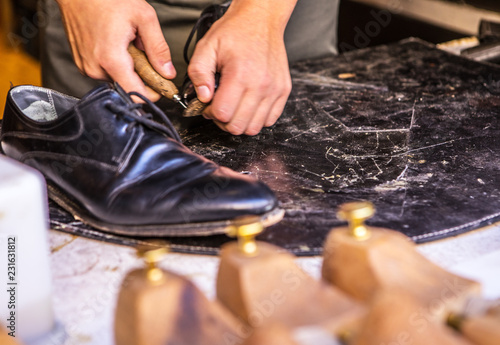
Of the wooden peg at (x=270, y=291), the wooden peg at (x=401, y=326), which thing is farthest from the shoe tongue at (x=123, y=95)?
the wooden peg at (x=401, y=326)

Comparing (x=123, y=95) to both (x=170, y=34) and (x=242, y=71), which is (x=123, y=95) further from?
(x=170, y=34)

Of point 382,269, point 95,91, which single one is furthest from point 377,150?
point 382,269

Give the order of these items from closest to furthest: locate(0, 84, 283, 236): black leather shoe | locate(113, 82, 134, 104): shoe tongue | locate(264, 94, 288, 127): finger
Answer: locate(0, 84, 283, 236): black leather shoe, locate(113, 82, 134, 104): shoe tongue, locate(264, 94, 288, 127): finger

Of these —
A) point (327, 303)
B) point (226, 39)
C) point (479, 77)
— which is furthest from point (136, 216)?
point (479, 77)

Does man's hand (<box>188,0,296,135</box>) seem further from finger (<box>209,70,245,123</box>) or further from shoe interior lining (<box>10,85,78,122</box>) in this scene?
shoe interior lining (<box>10,85,78,122</box>)

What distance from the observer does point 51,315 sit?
65 cm

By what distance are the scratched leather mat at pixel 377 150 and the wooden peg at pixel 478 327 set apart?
1.19 ft

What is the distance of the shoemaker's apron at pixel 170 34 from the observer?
1689 millimetres

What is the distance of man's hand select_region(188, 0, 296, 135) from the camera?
1201mm

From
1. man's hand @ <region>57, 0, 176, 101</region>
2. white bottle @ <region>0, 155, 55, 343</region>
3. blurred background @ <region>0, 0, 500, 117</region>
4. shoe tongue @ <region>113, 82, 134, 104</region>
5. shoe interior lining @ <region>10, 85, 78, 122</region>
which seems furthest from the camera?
blurred background @ <region>0, 0, 500, 117</region>

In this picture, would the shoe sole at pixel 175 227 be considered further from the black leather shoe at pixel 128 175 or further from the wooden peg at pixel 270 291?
the wooden peg at pixel 270 291

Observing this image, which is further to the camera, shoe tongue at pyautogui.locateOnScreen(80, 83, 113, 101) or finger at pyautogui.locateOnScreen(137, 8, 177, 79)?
finger at pyautogui.locateOnScreen(137, 8, 177, 79)

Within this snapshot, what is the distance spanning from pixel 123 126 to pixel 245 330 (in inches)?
20.1

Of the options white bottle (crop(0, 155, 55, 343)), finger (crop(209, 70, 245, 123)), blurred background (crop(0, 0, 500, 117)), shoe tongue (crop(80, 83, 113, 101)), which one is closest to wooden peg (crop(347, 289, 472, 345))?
white bottle (crop(0, 155, 55, 343))
